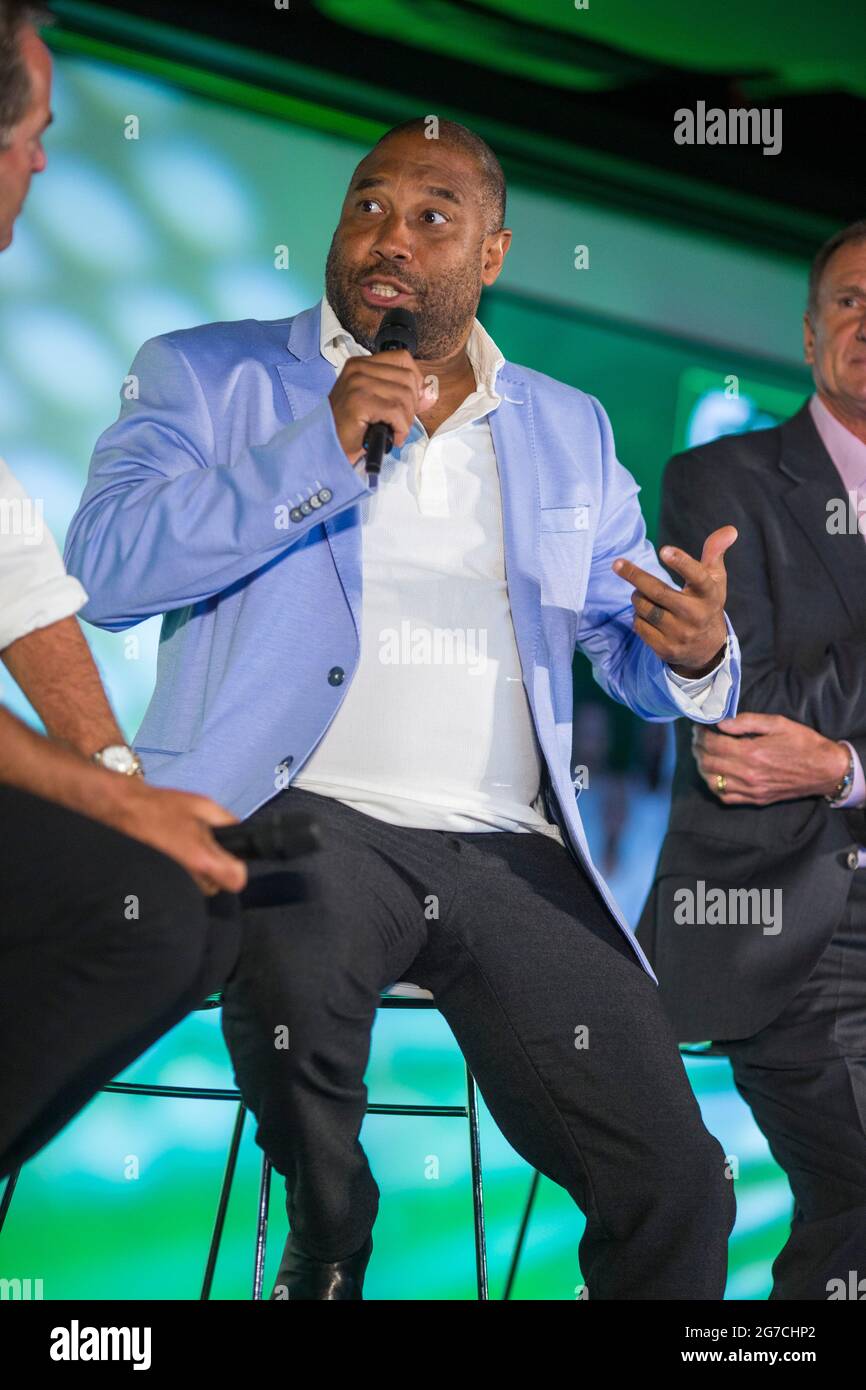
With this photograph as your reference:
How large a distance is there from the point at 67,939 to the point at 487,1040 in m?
0.81

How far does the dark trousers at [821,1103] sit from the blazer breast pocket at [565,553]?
2.76 ft

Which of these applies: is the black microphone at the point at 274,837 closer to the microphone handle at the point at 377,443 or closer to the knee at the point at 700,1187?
the microphone handle at the point at 377,443

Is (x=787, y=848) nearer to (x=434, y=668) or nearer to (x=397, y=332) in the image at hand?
(x=434, y=668)

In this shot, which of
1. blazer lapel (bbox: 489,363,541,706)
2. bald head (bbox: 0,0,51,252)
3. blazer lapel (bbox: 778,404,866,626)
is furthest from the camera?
blazer lapel (bbox: 778,404,866,626)

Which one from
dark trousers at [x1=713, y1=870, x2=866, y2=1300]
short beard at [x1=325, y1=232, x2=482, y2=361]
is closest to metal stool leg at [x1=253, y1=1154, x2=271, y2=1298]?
dark trousers at [x1=713, y1=870, x2=866, y2=1300]

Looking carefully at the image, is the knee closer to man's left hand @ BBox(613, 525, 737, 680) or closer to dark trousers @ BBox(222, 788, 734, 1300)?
dark trousers @ BBox(222, 788, 734, 1300)

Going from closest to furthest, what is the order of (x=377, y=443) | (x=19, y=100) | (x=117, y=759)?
1. (x=19, y=100)
2. (x=117, y=759)
3. (x=377, y=443)

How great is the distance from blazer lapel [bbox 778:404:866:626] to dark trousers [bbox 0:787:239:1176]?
1795 mm

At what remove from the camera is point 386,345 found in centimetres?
216

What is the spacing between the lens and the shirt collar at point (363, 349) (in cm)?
237

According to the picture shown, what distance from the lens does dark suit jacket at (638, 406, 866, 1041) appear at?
262 centimetres

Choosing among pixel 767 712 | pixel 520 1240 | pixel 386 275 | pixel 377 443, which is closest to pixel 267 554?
pixel 377 443

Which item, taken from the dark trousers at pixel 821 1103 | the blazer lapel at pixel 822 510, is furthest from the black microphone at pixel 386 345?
the dark trousers at pixel 821 1103
